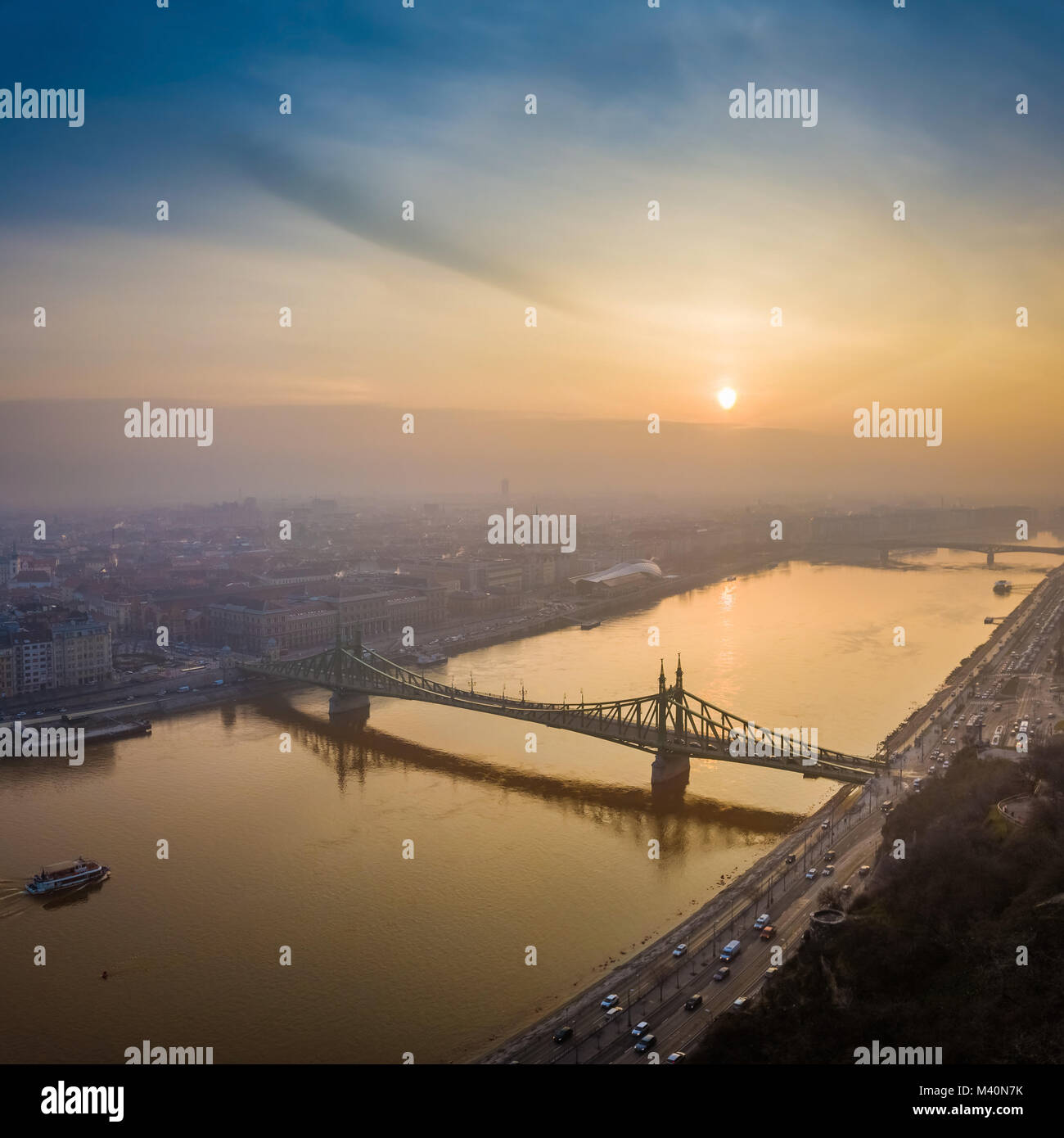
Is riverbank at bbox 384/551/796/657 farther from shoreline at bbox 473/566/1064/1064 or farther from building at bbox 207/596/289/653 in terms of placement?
shoreline at bbox 473/566/1064/1064

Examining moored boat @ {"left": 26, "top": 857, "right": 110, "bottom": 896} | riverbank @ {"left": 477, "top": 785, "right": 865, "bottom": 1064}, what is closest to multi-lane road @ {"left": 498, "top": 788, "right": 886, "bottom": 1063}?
riverbank @ {"left": 477, "top": 785, "right": 865, "bottom": 1064}

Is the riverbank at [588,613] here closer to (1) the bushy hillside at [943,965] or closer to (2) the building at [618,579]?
(2) the building at [618,579]

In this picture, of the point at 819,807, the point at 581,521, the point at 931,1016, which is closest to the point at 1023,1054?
the point at 931,1016

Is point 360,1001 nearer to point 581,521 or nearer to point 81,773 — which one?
point 81,773

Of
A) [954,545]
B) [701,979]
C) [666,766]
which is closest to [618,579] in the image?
[666,766]

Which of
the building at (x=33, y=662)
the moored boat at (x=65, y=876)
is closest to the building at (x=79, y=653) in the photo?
the building at (x=33, y=662)
